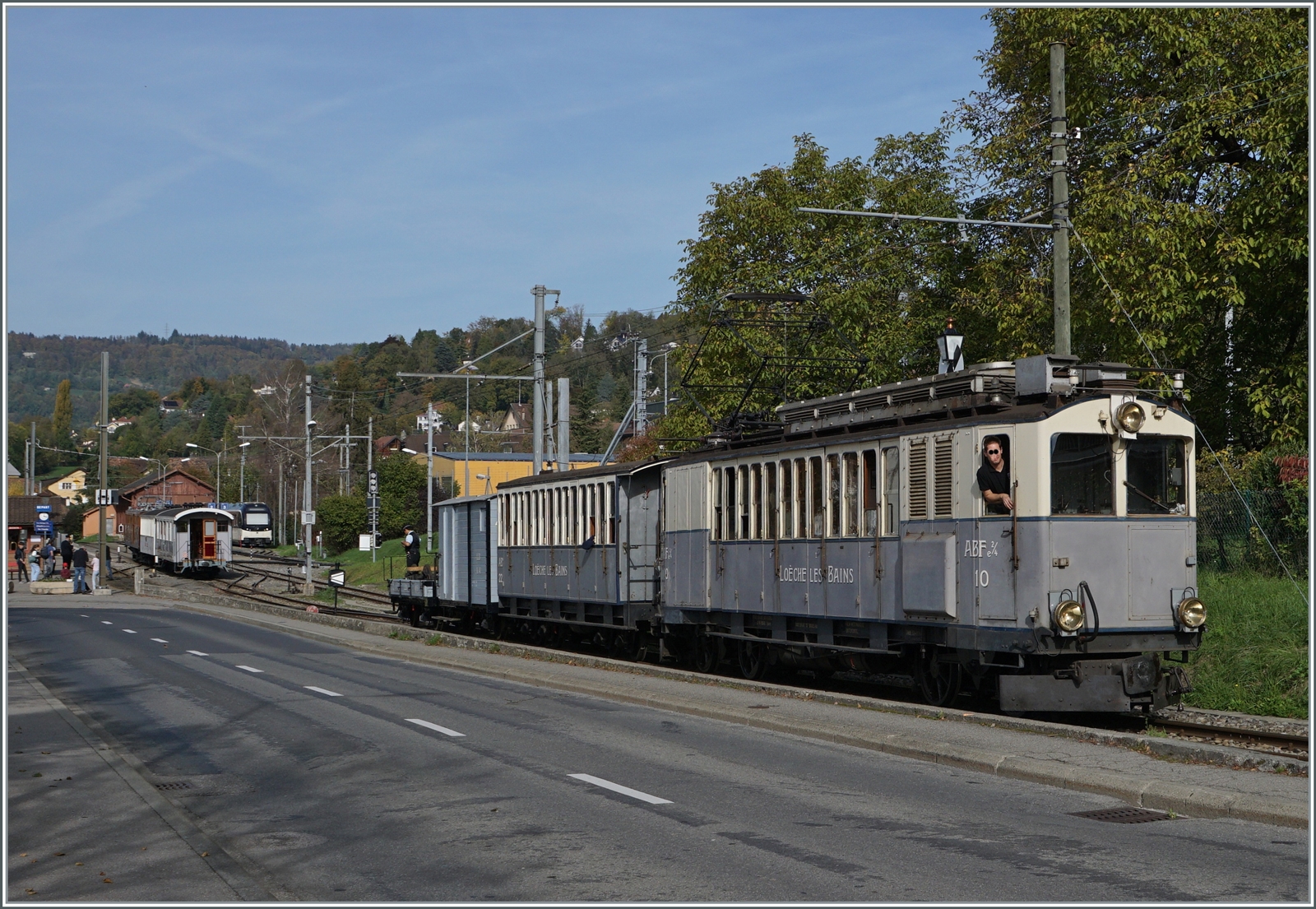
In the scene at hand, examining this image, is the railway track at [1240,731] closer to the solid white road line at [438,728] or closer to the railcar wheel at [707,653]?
the solid white road line at [438,728]

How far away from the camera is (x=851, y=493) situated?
56.4 feet

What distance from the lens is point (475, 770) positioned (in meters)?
12.0

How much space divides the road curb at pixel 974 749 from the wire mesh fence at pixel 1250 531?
6.30 meters

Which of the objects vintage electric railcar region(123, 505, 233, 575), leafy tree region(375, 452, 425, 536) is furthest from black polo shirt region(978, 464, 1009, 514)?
leafy tree region(375, 452, 425, 536)

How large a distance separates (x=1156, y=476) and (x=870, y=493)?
330 centimetres

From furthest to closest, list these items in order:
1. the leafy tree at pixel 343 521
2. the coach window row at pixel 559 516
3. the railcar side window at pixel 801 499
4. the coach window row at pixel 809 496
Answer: the leafy tree at pixel 343 521 < the coach window row at pixel 559 516 < the railcar side window at pixel 801 499 < the coach window row at pixel 809 496

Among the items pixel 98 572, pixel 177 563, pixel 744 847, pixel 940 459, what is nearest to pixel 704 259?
pixel 940 459

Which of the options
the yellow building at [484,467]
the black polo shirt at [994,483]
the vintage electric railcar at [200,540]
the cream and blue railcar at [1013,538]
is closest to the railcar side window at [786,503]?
the cream and blue railcar at [1013,538]

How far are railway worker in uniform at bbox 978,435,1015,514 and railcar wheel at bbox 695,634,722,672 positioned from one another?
758 cm

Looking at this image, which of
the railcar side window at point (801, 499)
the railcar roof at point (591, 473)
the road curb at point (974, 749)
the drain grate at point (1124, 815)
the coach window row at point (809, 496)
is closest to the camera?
the drain grate at point (1124, 815)

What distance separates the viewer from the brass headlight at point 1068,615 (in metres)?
14.1

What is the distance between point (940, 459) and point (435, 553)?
22129 millimetres

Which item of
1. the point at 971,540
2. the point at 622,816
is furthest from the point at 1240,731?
the point at 622,816

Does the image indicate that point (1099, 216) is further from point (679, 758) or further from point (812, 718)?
point (679, 758)
